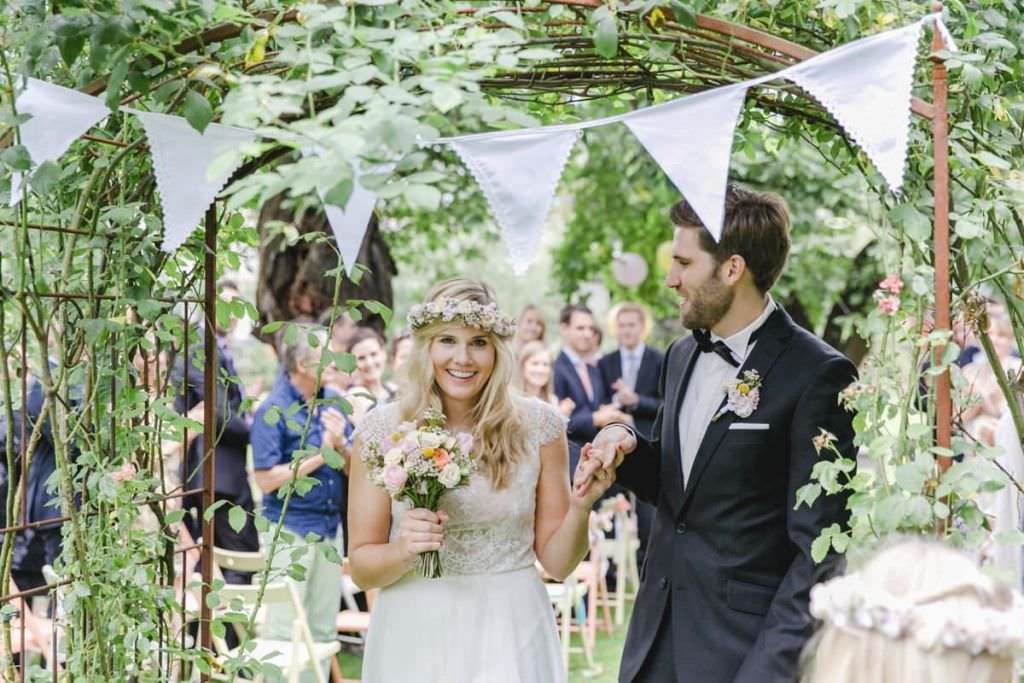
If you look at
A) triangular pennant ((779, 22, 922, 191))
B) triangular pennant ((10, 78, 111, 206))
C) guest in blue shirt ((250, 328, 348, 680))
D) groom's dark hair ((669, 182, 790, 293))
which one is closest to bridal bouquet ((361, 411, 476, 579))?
groom's dark hair ((669, 182, 790, 293))

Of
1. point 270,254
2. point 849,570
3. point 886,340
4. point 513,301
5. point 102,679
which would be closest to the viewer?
point 849,570

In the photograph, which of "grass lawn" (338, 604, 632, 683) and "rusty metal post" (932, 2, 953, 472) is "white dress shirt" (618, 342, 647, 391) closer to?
"grass lawn" (338, 604, 632, 683)

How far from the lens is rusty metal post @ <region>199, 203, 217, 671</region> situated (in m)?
3.68

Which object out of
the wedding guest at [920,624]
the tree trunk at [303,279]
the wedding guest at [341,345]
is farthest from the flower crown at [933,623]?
the tree trunk at [303,279]

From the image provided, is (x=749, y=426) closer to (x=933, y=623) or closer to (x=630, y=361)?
(x=933, y=623)

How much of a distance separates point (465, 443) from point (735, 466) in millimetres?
761

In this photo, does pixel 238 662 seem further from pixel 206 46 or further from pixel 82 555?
pixel 206 46

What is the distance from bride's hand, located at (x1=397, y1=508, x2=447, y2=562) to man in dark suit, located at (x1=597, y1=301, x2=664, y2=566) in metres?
4.51

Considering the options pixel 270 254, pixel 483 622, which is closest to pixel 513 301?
pixel 270 254

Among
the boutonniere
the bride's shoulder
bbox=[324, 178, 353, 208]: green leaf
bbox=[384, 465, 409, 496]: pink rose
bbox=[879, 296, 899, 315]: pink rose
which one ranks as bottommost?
bbox=[384, 465, 409, 496]: pink rose

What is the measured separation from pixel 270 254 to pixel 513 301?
18.6m

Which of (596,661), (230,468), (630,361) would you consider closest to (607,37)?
(230,468)

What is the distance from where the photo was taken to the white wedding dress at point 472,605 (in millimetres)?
3617

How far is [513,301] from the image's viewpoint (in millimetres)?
27953
